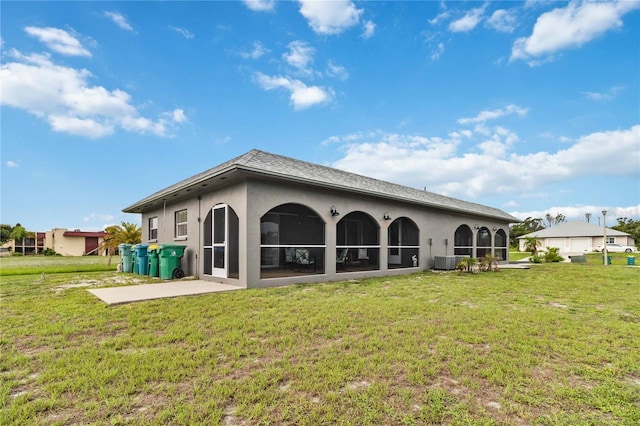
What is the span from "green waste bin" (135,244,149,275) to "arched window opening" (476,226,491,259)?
56.4 feet

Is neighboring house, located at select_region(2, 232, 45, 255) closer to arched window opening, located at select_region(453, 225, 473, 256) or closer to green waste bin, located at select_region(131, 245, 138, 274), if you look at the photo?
green waste bin, located at select_region(131, 245, 138, 274)

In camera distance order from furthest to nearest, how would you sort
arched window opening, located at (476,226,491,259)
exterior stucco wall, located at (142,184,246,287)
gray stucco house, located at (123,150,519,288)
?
arched window opening, located at (476,226,491,259)
exterior stucco wall, located at (142,184,246,287)
gray stucco house, located at (123,150,519,288)

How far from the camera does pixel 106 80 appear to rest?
13.5 metres

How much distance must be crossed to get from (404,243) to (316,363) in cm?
1332

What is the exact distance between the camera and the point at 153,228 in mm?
15883

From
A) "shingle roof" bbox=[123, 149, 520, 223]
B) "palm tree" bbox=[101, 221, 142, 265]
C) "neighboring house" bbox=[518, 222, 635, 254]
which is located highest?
"shingle roof" bbox=[123, 149, 520, 223]

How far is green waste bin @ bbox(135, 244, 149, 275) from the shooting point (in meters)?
12.4

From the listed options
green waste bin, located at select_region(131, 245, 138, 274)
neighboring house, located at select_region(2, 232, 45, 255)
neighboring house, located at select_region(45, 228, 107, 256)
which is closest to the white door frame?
green waste bin, located at select_region(131, 245, 138, 274)

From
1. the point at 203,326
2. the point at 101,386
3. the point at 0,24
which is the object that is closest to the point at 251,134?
the point at 0,24

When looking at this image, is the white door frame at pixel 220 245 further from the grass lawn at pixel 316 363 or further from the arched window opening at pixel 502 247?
the arched window opening at pixel 502 247

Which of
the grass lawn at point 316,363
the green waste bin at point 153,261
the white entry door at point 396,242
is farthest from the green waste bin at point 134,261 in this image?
the white entry door at point 396,242

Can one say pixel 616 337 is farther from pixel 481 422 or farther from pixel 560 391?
pixel 481 422

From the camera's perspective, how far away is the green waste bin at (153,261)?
11539 mm

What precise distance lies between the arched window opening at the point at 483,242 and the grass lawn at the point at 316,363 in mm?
13468
